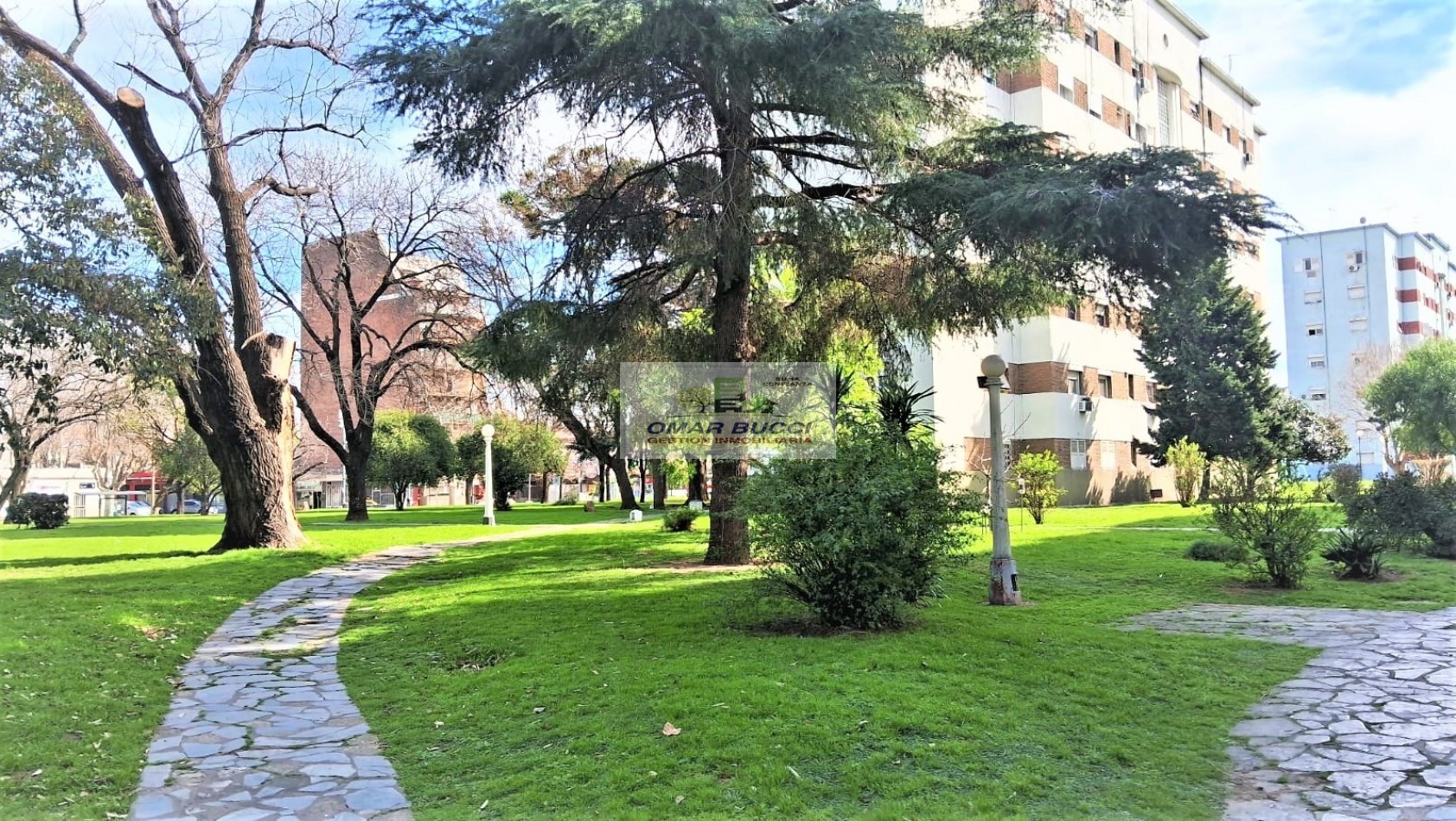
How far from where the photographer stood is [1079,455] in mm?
33781

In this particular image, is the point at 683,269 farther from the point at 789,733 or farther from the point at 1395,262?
the point at 1395,262

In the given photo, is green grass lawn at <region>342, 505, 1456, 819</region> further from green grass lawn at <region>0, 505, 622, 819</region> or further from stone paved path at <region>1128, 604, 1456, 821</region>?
green grass lawn at <region>0, 505, 622, 819</region>

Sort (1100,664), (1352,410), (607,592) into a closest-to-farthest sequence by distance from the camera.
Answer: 1. (1100,664)
2. (607,592)
3. (1352,410)

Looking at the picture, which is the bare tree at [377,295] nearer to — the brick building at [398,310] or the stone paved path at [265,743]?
the brick building at [398,310]

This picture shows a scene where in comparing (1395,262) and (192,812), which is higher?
(1395,262)

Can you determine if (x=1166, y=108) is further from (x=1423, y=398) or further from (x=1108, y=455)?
(x=1108, y=455)

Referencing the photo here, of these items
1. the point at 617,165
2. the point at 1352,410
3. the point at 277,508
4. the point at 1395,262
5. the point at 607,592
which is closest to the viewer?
the point at 607,592

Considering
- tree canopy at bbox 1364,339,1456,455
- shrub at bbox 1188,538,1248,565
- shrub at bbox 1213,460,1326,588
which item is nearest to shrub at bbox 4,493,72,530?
shrub at bbox 1188,538,1248,565

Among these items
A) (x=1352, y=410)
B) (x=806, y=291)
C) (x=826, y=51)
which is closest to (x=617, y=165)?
(x=806, y=291)

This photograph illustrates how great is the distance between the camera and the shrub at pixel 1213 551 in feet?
45.4

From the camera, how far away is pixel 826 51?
8.63 metres

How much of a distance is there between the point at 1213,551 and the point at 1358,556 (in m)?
2.29

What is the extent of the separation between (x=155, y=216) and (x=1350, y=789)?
1559 cm

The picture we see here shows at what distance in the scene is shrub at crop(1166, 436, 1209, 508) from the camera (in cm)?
2812
